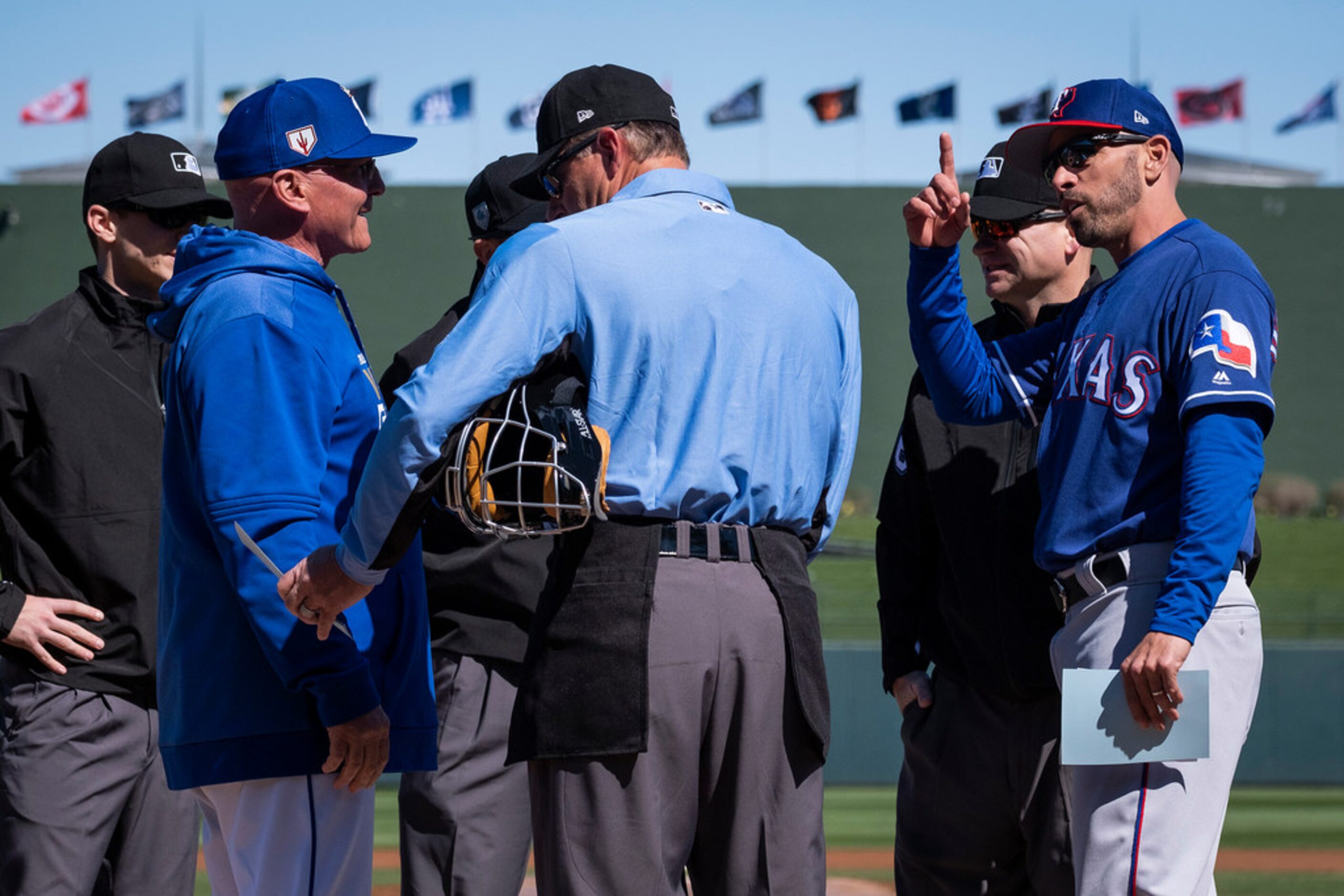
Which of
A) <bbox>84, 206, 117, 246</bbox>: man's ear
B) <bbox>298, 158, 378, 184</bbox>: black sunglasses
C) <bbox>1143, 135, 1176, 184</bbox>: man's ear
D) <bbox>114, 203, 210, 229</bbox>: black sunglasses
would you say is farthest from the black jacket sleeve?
<bbox>84, 206, 117, 246</bbox>: man's ear

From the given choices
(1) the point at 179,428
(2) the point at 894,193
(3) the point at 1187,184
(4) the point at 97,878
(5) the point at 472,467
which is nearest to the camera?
(5) the point at 472,467

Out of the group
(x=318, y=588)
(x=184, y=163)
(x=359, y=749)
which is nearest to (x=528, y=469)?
(x=318, y=588)

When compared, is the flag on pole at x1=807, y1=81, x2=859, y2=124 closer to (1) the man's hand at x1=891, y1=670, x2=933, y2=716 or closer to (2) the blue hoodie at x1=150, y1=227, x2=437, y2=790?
(1) the man's hand at x1=891, y1=670, x2=933, y2=716

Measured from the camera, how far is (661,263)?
2.64 metres

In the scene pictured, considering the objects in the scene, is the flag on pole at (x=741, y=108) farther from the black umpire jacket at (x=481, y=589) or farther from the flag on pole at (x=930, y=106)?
the black umpire jacket at (x=481, y=589)

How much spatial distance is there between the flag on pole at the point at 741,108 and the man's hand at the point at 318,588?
2525 cm

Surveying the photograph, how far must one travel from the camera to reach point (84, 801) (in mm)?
3682

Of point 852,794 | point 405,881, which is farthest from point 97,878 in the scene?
point 852,794

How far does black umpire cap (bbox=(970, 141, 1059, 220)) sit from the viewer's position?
12.7 feet

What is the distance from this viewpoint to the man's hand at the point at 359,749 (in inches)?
103

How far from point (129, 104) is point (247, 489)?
27.0 m

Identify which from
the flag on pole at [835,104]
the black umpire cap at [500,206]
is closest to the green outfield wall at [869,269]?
the flag on pole at [835,104]

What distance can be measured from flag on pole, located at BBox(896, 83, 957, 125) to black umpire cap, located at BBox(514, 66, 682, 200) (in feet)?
79.2

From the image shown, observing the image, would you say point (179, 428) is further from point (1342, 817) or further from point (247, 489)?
point (1342, 817)
